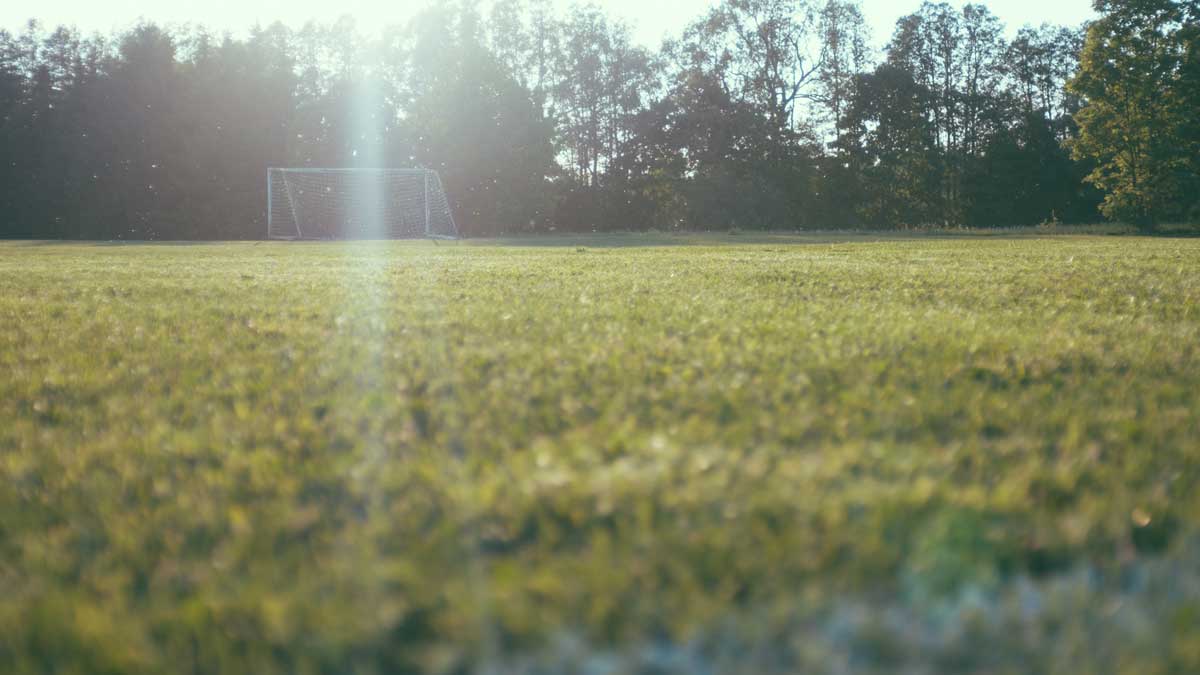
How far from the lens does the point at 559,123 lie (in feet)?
169

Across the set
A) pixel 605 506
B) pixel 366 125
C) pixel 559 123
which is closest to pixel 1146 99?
pixel 559 123

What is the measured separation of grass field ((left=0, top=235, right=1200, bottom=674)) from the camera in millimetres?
1595

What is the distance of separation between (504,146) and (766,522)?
149 feet

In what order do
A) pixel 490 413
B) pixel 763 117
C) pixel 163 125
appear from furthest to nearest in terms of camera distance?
pixel 763 117, pixel 163 125, pixel 490 413

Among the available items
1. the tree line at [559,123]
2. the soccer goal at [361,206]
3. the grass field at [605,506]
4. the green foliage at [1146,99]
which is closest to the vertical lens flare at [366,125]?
the tree line at [559,123]

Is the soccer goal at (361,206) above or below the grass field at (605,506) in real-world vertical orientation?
above

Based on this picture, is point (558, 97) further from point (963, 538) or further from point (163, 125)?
point (963, 538)

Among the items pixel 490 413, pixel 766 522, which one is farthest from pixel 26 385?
pixel 766 522

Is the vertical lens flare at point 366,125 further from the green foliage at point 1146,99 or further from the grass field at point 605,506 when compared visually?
the grass field at point 605,506

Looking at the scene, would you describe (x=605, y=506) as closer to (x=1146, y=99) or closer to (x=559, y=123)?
(x=1146, y=99)

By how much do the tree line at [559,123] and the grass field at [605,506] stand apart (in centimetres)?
4254

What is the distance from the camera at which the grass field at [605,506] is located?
1595 millimetres

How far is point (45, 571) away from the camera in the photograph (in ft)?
6.22

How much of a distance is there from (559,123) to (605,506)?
167 feet
